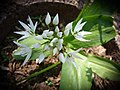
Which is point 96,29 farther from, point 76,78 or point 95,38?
point 76,78

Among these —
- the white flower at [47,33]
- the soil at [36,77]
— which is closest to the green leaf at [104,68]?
the soil at [36,77]

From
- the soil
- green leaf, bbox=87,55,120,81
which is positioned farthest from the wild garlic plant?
the soil

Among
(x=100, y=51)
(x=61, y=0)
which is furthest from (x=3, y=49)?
(x=100, y=51)

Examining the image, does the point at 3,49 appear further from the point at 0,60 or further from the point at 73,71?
the point at 73,71

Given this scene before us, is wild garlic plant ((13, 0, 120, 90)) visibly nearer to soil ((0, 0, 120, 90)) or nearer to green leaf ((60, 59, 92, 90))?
green leaf ((60, 59, 92, 90))

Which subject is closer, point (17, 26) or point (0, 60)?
point (0, 60)
